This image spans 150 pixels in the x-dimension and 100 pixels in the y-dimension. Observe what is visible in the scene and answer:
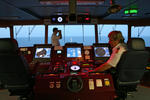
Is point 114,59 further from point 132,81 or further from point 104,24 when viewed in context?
point 104,24

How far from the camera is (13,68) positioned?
196 centimetres

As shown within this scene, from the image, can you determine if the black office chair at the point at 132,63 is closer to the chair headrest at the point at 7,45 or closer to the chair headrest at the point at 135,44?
the chair headrest at the point at 135,44

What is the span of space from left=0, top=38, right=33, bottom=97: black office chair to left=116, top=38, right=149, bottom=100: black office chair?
1.26m

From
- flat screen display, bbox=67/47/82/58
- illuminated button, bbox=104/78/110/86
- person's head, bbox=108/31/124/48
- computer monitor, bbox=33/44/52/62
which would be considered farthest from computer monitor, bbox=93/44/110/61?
illuminated button, bbox=104/78/110/86

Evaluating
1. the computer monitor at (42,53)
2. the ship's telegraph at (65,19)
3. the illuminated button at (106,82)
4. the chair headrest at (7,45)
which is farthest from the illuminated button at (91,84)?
the ship's telegraph at (65,19)

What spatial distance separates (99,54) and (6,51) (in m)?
1.80

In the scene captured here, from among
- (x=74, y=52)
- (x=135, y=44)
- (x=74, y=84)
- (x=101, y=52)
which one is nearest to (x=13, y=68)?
(x=74, y=84)

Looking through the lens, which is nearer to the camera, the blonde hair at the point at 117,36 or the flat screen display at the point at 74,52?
the blonde hair at the point at 117,36

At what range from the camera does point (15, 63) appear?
193 cm

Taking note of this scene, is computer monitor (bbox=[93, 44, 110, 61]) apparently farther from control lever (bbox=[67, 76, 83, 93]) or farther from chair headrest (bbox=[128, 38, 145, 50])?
control lever (bbox=[67, 76, 83, 93])

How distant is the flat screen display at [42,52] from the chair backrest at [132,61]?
1.49 meters

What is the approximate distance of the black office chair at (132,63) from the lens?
6.69 feet

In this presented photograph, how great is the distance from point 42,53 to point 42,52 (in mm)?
21

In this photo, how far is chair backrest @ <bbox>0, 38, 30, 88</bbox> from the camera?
6.13 ft
